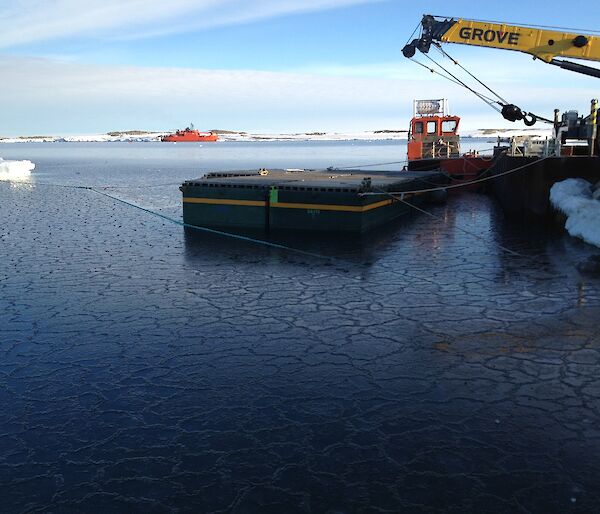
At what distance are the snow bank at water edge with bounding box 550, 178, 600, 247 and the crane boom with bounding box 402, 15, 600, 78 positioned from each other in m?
6.11

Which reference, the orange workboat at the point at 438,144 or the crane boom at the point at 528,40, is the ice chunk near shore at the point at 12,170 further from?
the crane boom at the point at 528,40

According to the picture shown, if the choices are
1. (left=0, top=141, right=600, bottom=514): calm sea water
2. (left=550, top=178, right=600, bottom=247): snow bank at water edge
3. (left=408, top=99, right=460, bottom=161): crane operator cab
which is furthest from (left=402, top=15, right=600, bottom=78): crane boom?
(left=408, top=99, right=460, bottom=161): crane operator cab

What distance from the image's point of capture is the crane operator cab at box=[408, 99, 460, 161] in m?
41.8

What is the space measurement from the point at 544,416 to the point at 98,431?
5297 mm

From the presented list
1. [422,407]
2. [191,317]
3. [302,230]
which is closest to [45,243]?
[302,230]

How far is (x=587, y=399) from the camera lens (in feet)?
24.6

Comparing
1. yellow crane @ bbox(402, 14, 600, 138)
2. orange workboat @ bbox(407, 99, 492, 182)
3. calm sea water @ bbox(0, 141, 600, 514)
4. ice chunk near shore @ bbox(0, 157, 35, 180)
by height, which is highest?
yellow crane @ bbox(402, 14, 600, 138)

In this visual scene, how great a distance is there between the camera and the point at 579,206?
20250 millimetres

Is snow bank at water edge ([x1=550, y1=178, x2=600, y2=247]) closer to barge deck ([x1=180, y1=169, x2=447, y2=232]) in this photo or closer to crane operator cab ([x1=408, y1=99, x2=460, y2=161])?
barge deck ([x1=180, y1=169, x2=447, y2=232])

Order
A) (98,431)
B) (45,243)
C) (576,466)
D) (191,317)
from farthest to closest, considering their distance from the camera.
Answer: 1. (45,243)
2. (191,317)
3. (98,431)
4. (576,466)

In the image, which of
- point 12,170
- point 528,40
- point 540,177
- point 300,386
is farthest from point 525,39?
point 12,170

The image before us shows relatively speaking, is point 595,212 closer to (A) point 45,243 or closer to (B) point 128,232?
(B) point 128,232

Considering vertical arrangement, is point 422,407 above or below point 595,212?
below

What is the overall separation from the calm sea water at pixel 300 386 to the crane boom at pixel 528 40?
1273 cm
